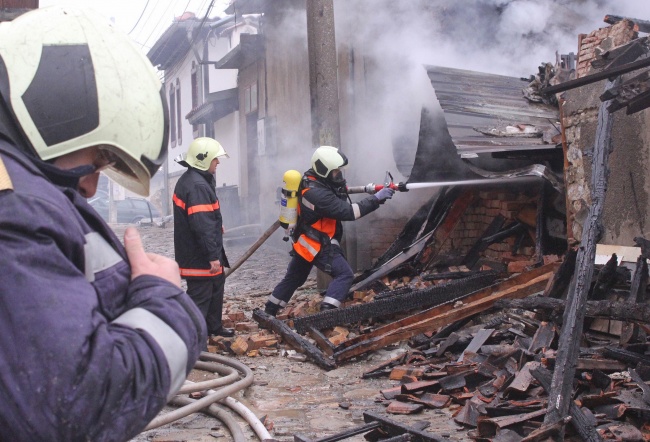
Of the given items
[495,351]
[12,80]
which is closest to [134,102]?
[12,80]

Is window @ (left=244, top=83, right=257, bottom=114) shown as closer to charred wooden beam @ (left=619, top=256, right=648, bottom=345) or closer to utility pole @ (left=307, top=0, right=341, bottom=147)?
utility pole @ (left=307, top=0, right=341, bottom=147)

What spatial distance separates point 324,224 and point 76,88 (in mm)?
5380

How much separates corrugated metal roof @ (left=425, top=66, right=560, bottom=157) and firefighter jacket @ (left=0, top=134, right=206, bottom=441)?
5.13m

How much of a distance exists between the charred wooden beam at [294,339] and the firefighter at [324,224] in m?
0.31

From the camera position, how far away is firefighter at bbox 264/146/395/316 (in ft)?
21.0

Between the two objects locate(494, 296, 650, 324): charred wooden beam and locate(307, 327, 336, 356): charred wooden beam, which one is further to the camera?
locate(307, 327, 336, 356): charred wooden beam

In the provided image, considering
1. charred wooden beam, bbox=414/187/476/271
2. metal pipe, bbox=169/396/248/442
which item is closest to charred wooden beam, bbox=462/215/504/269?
charred wooden beam, bbox=414/187/476/271

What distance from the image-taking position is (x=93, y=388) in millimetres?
1026

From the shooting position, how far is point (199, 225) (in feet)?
18.8

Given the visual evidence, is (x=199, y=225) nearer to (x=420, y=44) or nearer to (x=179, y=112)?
(x=420, y=44)

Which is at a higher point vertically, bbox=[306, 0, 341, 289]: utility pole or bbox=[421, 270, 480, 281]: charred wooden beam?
bbox=[306, 0, 341, 289]: utility pole

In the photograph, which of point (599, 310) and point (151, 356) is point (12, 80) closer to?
point (151, 356)

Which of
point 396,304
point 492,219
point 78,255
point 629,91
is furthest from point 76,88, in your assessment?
point 492,219

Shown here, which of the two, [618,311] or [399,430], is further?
[618,311]
